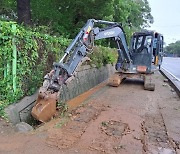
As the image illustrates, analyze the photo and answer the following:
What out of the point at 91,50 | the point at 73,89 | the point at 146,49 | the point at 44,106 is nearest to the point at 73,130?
the point at 44,106

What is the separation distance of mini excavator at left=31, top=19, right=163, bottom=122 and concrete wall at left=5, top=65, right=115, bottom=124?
1.44 feet

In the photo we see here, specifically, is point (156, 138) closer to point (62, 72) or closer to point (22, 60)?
point (62, 72)

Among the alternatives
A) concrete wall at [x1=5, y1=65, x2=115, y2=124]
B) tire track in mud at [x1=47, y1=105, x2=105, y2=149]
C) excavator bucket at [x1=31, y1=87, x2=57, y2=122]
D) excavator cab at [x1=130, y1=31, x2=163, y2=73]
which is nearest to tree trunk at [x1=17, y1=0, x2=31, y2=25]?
concrete wall at [x1=5, y1=65, x2=115, y2=124]

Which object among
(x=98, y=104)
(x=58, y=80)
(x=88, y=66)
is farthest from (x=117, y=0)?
(x=58, y=80)

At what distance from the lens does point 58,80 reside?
20.4 feet

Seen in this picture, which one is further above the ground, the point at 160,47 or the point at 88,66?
the point at 160,47

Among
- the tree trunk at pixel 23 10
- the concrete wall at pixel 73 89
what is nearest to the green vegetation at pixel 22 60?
the concrete wall at pixel 73 89

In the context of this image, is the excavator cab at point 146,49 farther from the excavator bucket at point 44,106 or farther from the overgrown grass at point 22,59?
the excavator bucket at point 44,106

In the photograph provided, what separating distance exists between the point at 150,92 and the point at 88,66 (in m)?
2.97

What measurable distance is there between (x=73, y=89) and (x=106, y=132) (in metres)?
4.20

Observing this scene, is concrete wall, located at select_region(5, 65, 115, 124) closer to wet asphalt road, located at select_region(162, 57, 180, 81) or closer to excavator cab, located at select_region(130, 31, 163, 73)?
excavator cab, located at select_region(130, 31, 163, 73)

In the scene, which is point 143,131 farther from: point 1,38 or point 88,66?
point 88,66

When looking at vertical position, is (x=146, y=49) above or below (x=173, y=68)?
above

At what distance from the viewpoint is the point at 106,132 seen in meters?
5.39
